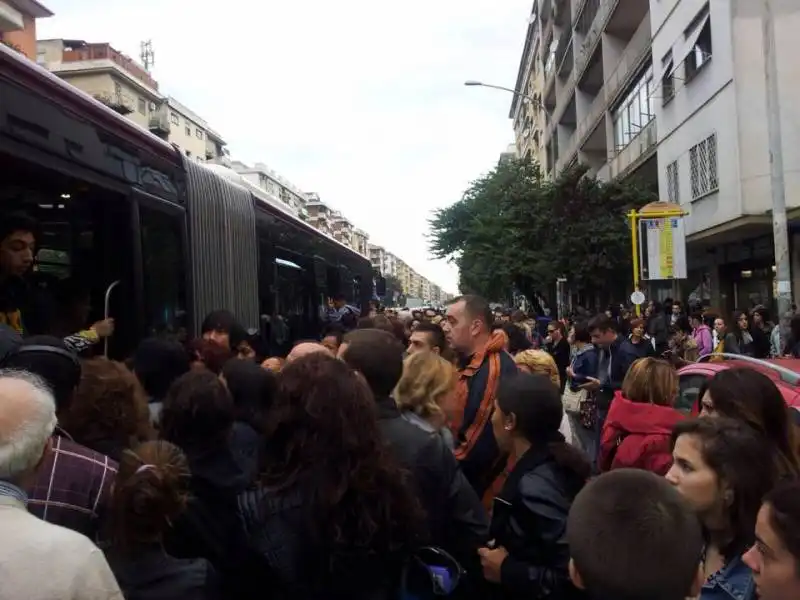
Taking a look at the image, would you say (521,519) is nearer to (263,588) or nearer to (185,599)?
(263,588)

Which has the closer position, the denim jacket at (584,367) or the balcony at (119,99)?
the denim jacket at (584,367)

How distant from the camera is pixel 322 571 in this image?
2.60 metres

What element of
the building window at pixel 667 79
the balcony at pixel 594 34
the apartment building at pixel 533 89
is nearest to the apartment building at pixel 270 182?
the apartment building at pixel 533 89

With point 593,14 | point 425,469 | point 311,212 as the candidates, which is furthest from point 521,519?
point 311,212

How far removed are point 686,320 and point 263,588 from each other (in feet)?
51.1

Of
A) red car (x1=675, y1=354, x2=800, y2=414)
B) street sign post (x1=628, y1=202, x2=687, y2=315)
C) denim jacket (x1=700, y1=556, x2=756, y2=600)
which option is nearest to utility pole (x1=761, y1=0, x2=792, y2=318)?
street sign post (x1=628, y1=202, x2=687, y2=315)

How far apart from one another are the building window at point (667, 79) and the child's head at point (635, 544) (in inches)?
959

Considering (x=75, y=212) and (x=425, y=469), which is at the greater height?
(x=75, y=212)

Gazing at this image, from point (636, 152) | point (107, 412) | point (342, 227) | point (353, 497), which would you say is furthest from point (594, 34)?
point (342, 227)

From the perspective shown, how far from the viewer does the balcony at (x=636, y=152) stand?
1084 inches

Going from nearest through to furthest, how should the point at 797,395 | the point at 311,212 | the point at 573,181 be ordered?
1. the point at 797,395
2. the point at 573,181
3. the point at 311,212

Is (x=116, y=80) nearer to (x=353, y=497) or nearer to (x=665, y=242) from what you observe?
(x=665, y=242)

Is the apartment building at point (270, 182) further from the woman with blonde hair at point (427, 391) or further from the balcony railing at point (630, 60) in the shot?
the woman with blonde hair at point (427, 391)

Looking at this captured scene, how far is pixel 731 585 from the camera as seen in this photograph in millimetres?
2521
